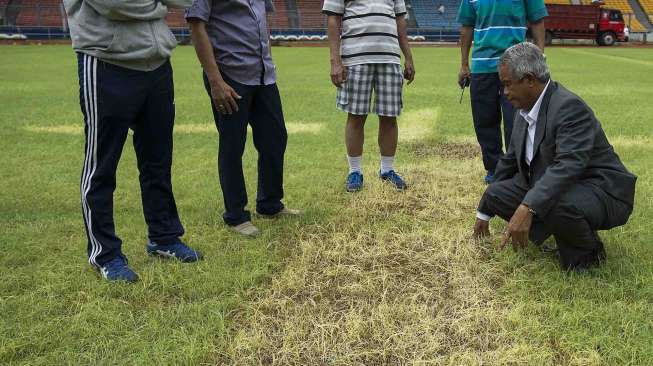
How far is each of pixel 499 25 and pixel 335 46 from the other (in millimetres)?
1248

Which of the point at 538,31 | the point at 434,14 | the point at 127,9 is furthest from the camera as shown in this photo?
the point at 434,14

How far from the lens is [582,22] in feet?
98.8

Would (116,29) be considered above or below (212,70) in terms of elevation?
above

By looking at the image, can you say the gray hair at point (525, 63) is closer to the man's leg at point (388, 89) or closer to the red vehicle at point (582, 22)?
the man's leg at point (388, 89)

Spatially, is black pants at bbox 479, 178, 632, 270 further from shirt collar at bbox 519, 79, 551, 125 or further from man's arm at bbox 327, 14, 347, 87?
man's arm at bbox 327, 14, 347, 87

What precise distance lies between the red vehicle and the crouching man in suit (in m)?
29.2

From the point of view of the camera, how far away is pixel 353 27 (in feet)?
15.3

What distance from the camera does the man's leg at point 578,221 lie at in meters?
2.95

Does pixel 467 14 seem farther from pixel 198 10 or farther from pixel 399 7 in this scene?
pixel 198 10

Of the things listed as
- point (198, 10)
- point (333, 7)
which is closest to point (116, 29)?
point (198, 10)

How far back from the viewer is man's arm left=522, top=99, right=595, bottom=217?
2.91 meters

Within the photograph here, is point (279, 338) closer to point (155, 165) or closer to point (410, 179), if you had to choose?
point (155, 165)

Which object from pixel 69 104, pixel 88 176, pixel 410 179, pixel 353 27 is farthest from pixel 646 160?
pixel 69 104

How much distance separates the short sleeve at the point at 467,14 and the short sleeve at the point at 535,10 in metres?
0.42
